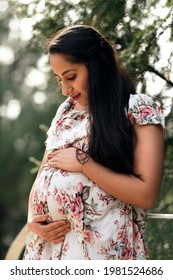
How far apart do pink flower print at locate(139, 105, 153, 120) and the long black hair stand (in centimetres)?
7

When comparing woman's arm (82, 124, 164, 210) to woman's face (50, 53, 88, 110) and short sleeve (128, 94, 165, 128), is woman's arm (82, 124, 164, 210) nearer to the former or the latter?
short sleeve (128, 94, 165, 128)

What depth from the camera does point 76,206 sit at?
9.60 feet

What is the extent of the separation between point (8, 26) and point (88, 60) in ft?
47.9

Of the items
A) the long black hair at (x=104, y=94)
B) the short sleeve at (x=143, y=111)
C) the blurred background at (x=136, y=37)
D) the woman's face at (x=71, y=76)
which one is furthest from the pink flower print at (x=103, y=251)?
the blurred background at (x=136, y=37)

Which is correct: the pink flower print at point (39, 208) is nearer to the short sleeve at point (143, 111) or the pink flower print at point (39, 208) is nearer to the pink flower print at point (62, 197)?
the pink flower print at point (62, 197)

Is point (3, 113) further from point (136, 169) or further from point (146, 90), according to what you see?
point (136, 169)

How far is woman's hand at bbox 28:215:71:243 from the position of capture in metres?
3.00

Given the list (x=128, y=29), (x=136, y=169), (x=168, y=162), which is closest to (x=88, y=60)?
(x=136, y=169)

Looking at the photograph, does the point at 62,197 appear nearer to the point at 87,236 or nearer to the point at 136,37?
the point at 87,236

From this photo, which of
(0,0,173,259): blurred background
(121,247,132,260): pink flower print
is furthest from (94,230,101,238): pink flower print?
(0,0,173,259): blurred background

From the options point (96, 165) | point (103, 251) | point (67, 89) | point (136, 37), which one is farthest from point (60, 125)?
point (136, 37)

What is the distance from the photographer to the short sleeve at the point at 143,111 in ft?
9.55

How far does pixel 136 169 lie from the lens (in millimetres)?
2889
